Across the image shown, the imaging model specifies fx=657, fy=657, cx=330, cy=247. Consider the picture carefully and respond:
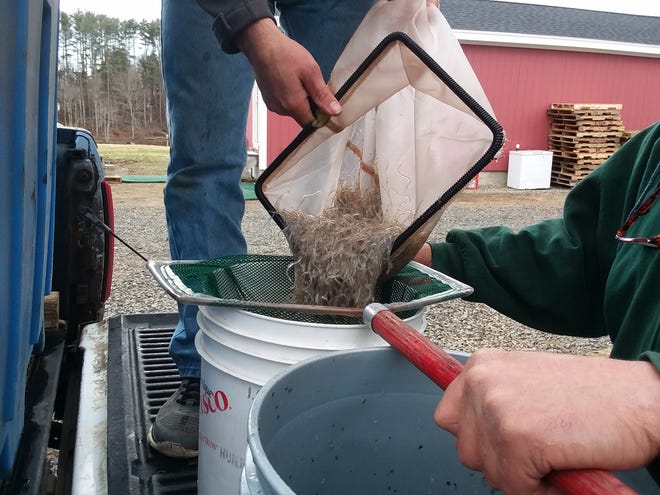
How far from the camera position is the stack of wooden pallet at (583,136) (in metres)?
12.0

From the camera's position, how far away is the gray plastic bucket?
3.27 feet

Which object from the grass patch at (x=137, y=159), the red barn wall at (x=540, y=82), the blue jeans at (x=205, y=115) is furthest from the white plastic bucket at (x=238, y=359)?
the red barn wall at (x=540, y=82)

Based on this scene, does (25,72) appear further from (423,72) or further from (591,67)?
(591,67)

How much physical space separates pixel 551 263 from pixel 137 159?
12566 millimetres

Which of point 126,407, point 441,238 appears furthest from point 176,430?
point 441,238

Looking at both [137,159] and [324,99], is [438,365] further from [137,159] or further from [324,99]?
[137,159]

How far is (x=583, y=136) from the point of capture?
1197cm

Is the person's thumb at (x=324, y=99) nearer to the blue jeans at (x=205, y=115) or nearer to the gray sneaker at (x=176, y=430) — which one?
the blue jeans at (x=205, y=115)

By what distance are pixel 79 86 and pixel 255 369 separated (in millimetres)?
18765

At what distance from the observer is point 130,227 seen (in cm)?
700

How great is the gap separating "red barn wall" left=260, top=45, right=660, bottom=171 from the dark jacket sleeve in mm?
11172

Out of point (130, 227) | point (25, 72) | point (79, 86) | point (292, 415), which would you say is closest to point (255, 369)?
point (292, 415)

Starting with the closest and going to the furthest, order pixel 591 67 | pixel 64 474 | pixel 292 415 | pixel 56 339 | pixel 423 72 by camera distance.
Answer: pixel 292 415 < pixel 423 72 < pixel 64 474 < pixel 56 339 < pixel 591 67

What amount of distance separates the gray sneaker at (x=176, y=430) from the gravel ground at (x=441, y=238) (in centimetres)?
74
